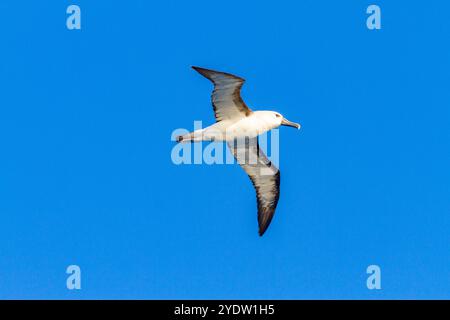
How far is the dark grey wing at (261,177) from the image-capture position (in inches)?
1211

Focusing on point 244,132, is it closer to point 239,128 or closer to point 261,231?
point 239,128

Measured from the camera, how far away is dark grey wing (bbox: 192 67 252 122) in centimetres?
2734

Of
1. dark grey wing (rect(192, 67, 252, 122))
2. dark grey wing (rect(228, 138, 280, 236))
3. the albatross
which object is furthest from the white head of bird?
dark grey wing (rect(228, 138, 280, 236))

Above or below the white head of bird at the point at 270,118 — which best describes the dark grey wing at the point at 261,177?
below

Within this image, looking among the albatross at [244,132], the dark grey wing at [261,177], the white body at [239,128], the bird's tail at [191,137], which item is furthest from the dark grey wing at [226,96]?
the dark grey wing at [261,177]

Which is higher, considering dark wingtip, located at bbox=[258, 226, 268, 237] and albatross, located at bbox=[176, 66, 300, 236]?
albatross, located at bbox=[176, 66, 300, 236]

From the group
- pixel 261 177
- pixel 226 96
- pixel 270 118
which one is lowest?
pixel 261 177

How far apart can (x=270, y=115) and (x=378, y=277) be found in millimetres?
5468

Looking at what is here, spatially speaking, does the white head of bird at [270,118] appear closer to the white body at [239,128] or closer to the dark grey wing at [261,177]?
the white body at [239,128]

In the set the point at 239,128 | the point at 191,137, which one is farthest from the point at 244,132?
the point at 191,137

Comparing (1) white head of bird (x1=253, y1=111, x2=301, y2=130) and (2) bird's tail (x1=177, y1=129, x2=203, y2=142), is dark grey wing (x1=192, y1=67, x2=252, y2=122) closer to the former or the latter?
(1) white head of bird (x1=253, y1=111, x2=301, y2=130)

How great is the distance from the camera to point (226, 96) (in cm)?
2819

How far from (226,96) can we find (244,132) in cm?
134
